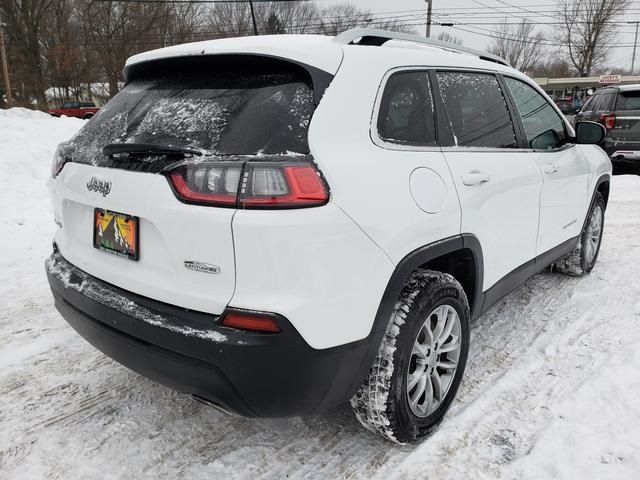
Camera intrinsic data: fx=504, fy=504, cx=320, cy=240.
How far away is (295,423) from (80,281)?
1.23m

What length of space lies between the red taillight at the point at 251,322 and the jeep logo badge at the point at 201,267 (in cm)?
16

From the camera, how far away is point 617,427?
2.44 meters

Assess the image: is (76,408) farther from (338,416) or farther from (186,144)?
(186,144)

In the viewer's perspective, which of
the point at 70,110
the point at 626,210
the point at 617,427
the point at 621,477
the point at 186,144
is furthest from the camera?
the point at 70,110

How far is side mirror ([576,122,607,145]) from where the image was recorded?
12.2 ft

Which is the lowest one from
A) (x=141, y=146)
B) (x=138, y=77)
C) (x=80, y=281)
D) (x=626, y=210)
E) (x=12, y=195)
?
(x=626, y=210)

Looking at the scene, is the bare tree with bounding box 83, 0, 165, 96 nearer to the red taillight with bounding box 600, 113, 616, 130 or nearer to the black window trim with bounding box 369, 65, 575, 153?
the red taillight with bounding box 600, 113, 616, 130

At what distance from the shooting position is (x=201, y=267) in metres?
1.80

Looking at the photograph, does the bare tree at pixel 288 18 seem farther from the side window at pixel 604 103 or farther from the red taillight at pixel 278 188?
the red taillight at pixel 278 188

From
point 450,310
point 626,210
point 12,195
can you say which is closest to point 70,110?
point 12,195

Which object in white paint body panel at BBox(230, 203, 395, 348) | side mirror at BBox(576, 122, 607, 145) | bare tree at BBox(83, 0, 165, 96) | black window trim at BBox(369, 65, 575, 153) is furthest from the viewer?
bare tree at BBox(83, 0, 165, 96)

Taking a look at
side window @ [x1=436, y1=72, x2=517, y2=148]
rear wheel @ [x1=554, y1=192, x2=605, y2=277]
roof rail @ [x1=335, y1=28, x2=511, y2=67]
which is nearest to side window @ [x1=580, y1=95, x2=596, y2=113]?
rear wheel @ [x1=554, y1=192, x2=605, y2=277]

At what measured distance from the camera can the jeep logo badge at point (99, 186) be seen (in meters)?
2.07

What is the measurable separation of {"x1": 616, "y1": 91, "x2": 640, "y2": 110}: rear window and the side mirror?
22.7ft
